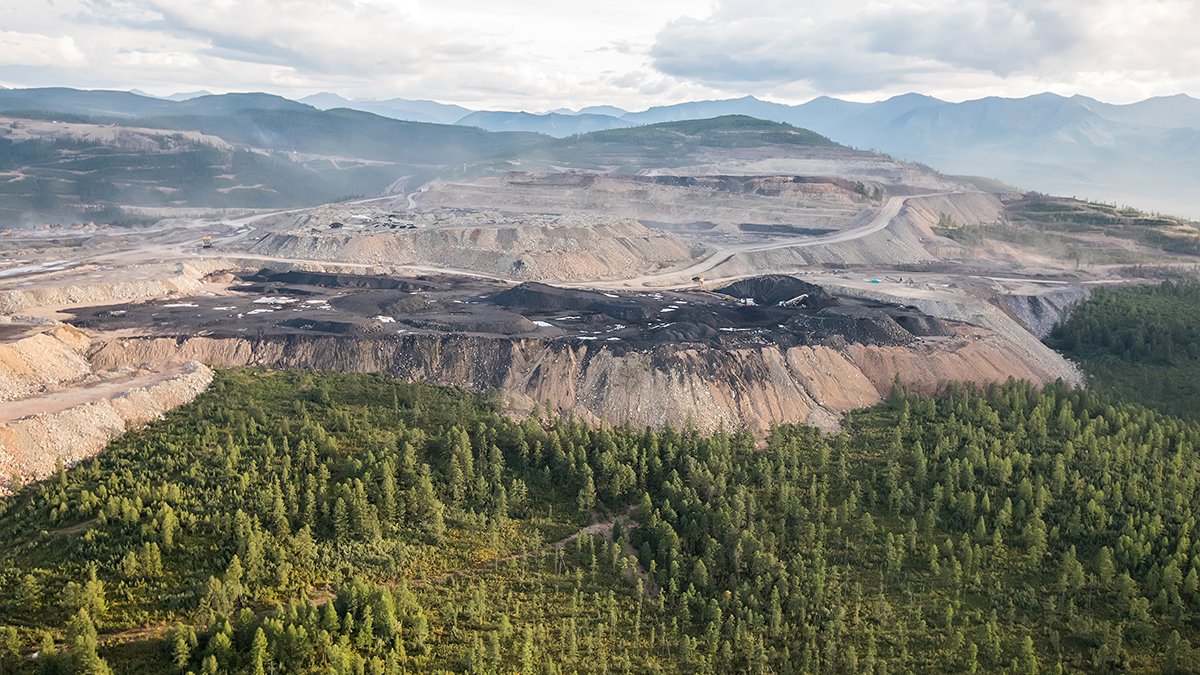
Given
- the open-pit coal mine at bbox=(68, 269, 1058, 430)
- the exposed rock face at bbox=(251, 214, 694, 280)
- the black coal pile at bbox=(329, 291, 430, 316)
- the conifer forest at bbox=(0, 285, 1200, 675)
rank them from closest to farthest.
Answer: the conifer forest at bbox=(0, 285, 1200, 675) < the open-pit coal mine at bbox=(68, 269, 1058, 430) < the black coal pile at bbox=(329, 291, 430, 316) < the exposed rock face at bbox=(251, 214, 694, 280)

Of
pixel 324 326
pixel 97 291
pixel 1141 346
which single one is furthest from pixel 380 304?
pixel 1141 346

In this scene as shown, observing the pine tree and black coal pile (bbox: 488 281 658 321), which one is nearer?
the pine tree

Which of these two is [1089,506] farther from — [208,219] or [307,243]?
[208,219]

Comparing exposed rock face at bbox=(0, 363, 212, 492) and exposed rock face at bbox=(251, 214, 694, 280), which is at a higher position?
exposed rock face at bbox=(251, 214, 694, 280)

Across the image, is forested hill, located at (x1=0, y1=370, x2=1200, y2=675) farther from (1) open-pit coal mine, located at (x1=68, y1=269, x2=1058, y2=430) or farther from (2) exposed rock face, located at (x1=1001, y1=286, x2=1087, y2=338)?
(2) exposed rock face, located at (x1=1001, y1=286, x2=1087, y2=338)

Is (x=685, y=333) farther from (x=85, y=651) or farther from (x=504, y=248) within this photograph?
(x=504, y=248)

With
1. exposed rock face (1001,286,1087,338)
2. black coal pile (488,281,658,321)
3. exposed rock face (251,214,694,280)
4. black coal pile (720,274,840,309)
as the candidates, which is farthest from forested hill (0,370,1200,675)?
exposed rock face (251,214,694,280)

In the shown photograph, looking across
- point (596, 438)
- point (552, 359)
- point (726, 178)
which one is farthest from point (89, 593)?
point (726, 178)
